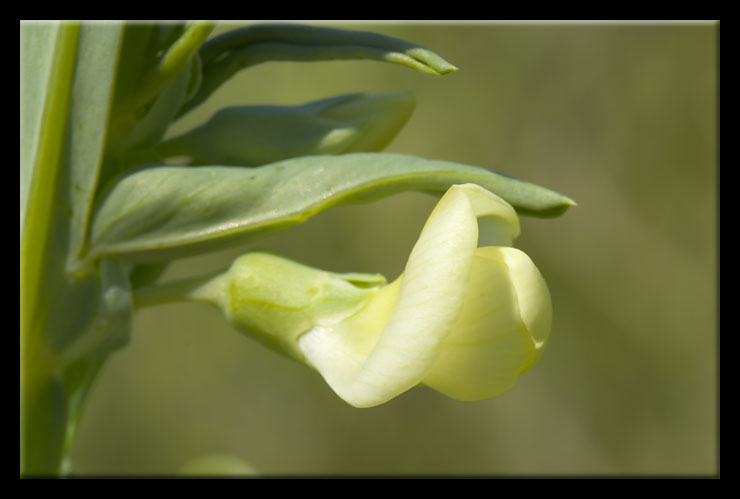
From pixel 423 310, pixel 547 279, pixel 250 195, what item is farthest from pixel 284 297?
pixel 547 279

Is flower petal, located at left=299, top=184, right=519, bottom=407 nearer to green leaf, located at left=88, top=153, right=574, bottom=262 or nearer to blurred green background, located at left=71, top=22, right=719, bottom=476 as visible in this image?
green leaf, located at left=88, top=153, right=574, bottom=262

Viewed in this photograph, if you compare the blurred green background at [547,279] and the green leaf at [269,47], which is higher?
the green leaf at [269,47]

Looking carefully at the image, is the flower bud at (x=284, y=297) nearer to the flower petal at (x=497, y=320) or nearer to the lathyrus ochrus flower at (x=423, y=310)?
the lathyrus ochrus flower at (x=423, y=310)

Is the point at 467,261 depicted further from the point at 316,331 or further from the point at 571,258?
the point at 571,258

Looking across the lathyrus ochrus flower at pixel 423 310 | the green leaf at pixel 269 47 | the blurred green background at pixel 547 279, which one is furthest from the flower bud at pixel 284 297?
the blurred green background at pixel 547 279

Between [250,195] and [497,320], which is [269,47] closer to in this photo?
[250,195]

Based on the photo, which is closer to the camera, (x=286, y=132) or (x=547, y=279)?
(x=286, y=132)
